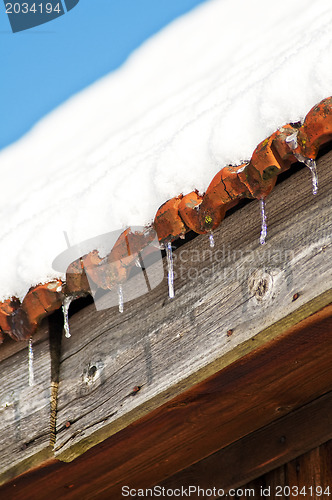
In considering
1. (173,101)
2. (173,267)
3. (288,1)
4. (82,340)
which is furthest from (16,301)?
(288,1)

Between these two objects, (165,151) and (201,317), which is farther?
(165,151)

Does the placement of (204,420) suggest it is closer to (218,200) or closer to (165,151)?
(218,200)

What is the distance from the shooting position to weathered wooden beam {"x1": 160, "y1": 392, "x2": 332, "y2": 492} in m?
1.72

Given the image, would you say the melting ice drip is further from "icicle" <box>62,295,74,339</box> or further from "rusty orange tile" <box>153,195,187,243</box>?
"icicle" <box>62,295,74,339</box>

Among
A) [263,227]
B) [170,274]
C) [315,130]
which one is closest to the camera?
[315,130]

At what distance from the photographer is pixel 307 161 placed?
1.31 metres

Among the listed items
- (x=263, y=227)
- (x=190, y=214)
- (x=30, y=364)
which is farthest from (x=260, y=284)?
(x=30, y=364)

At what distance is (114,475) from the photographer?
1.82 meters

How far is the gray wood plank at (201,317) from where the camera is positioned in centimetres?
137

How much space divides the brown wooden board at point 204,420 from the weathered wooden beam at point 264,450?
0.03 m

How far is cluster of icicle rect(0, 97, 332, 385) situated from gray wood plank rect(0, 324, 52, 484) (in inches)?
5.1

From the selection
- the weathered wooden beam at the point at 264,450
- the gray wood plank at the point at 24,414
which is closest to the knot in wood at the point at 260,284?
the weathered wooden beam at the point at 264,450

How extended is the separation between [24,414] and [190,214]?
0.89 meters

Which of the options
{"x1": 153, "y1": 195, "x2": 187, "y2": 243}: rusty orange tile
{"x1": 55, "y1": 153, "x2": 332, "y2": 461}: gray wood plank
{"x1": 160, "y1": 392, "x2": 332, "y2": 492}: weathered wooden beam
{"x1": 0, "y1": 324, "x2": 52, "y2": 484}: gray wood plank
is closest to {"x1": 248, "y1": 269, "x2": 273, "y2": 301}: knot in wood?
{"x1": 55, "y1": 153, "x2": 332, "y2": 461}: gray wood plank
